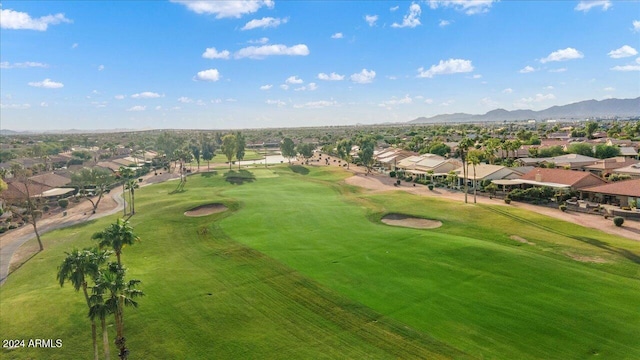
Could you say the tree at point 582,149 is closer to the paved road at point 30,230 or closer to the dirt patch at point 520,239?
the dirt patch at point 520,239

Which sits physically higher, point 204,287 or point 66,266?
point 66,266

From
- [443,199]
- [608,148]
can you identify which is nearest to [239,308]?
[443,199]

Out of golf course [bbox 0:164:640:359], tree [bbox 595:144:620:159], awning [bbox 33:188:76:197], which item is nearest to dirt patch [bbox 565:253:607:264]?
golf course [bbox 0:164:640:359]

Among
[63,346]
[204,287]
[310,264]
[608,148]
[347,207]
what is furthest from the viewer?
[608,148]

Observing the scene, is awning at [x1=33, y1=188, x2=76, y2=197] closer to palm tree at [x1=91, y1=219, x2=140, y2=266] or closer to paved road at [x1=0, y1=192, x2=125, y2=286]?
paved road at [x1=0, y1=192, x2=125, y2=286]

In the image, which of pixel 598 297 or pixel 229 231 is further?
pixel 229 231

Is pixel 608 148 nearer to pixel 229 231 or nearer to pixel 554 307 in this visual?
pixel 554 307

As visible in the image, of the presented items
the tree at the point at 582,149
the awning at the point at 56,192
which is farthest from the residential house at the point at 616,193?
the awning at the point at 56,192
